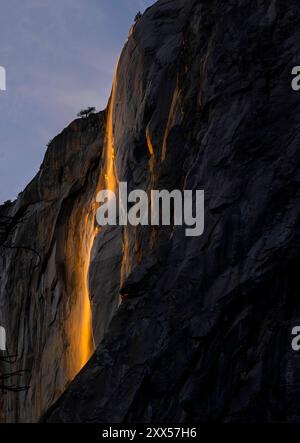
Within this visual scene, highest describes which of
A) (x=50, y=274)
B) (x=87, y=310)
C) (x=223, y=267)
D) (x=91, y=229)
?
(x=91, y=229)

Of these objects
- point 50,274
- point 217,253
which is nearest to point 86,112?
point 50,274

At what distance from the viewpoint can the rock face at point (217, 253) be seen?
14875 millimetres

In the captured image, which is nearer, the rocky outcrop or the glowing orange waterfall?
the glowing orange waterfall

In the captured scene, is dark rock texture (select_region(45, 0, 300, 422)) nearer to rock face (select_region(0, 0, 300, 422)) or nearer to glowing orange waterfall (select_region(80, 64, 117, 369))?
rock face (select_region(0, 0, 300, 422))

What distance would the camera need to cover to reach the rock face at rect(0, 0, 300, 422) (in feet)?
48.8

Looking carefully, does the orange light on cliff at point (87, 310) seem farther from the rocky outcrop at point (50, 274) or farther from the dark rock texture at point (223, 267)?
the dark rock texture at point (223, 267)

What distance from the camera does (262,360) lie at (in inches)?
587

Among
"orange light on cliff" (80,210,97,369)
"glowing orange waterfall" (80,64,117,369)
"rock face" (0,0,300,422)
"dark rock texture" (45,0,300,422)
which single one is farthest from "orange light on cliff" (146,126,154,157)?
"orange light on cliff" (80,210,97,369)

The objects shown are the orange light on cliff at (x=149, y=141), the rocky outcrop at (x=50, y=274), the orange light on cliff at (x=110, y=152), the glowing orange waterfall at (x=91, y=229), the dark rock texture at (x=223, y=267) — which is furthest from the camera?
the rocky outcrop at (x=50, y=274)

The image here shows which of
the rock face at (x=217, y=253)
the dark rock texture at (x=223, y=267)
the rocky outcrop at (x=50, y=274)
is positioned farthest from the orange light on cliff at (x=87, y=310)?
the dark rock texture at (x=223, y=267)

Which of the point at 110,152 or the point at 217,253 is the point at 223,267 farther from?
the point at 110,152

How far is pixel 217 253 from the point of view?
16.0 meters

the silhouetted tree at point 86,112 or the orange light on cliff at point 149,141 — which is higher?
the silhouetted tree at point 86,112
